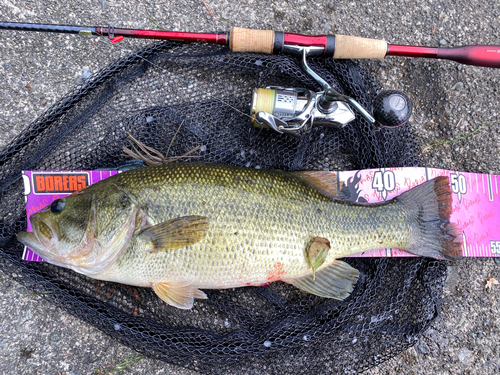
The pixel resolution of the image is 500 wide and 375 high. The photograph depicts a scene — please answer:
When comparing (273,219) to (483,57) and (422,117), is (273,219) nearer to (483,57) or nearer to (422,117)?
(422,117)

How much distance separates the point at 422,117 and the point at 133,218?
217cm

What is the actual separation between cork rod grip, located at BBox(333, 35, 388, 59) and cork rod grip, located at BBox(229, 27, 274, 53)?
425 millimetres

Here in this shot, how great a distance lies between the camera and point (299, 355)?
2160 mm

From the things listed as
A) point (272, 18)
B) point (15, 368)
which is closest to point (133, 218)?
point (15, 368)

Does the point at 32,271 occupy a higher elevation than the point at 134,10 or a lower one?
lower

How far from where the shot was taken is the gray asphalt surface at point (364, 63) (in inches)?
88.3

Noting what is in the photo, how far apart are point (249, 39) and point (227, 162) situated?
0.79 metres

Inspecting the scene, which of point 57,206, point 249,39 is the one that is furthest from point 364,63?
point 57,206

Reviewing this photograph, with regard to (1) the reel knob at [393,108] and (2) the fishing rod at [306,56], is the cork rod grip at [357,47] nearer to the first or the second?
(2) the fishing rod at [306,56]

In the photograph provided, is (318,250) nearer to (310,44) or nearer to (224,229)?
(224,229)

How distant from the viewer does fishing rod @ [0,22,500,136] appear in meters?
1.92

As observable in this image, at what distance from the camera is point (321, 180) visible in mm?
2076

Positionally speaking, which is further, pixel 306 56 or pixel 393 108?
pixel 306 56

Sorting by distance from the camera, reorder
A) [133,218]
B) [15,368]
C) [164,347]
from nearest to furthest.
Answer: [133,218]
[164,347]
[15,368]
